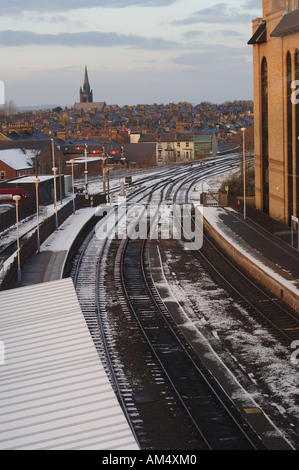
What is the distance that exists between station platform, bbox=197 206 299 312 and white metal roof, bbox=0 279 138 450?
32.7 ft

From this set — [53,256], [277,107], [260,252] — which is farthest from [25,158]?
[260,252]

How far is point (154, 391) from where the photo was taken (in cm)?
1599

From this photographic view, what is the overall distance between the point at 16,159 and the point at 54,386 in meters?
57.8

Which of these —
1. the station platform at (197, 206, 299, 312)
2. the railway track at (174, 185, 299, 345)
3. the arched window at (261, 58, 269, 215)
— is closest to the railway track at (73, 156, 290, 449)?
the railway track at (174, 185, 299, 345)

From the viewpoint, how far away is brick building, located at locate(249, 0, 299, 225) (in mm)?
34406

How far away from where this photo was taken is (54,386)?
1177 cm

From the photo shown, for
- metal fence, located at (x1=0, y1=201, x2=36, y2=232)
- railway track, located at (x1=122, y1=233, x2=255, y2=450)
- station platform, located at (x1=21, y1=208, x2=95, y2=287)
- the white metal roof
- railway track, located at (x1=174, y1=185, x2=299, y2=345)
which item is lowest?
railway track, located at (x1=122, y1=233, x2=255, y2=450)

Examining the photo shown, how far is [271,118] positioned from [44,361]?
28757 millimetres

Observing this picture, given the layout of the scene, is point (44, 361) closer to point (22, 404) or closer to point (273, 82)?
point (22, 404)

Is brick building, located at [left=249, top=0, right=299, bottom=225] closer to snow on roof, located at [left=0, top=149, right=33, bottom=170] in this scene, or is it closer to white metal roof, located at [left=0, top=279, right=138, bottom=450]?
white metal roof, located at [left=0, top=279, right=138, bottom=450]

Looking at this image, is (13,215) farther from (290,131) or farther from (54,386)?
(54,386)

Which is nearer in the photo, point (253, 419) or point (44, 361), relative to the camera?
point (44, 361)

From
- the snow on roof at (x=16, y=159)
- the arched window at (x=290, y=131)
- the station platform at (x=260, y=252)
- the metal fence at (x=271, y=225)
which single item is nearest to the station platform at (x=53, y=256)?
the station platform at (x=260, y=252)
